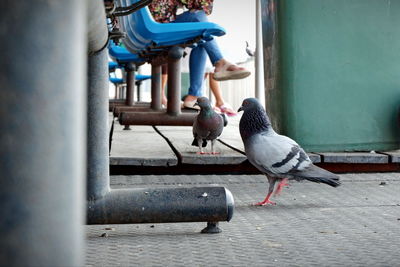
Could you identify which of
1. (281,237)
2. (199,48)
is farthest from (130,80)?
(281,237)

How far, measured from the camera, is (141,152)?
9.43 ft

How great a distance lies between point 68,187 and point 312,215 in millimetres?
1570

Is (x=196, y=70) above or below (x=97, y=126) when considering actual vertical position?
above

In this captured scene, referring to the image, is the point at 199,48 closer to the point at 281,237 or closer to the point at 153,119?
the point at 153,119

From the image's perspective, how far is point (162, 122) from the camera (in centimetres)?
436

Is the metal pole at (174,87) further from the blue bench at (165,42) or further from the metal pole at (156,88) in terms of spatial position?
the metal pole at (156,88)

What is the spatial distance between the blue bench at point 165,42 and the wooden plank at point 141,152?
52 cm

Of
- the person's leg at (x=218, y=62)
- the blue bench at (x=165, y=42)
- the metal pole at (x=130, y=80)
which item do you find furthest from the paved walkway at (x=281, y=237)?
the metal pole at (x=130, y=80)

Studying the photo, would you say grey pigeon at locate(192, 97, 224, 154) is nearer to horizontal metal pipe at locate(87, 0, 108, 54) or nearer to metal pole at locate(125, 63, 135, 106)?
horizontal metal pipe at locate(87, 0, 108, 54)

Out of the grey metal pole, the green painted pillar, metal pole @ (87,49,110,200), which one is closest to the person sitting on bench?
the green painted pillar

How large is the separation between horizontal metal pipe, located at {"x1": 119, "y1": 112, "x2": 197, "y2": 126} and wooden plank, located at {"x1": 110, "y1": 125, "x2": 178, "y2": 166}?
→ 0.47 meters

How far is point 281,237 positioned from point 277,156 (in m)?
0.52

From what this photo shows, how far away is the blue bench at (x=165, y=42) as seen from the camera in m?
3.68

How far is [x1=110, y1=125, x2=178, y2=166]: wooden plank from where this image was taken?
103 inches
